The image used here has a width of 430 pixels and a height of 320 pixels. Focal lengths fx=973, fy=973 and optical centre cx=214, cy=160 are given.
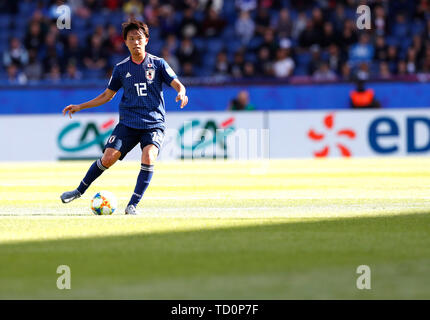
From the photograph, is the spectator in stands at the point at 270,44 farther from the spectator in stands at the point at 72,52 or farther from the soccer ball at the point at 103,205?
the soccer ball at the point at 103,205

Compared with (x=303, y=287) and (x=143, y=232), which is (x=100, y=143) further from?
(x=303, y=287)

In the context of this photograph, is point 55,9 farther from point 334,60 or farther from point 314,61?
point 334,60

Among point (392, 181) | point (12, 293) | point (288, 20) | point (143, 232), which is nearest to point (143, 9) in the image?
point (288, 20)

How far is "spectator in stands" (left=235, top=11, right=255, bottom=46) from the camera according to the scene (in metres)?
28.6

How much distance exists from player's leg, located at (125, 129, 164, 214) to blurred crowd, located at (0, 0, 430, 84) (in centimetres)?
1579

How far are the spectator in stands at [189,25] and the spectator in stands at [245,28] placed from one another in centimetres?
132

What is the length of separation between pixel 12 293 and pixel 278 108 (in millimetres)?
20729

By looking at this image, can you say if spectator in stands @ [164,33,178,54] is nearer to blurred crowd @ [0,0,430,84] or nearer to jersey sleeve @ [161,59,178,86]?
blurred crowd @ [0,0,430,84]

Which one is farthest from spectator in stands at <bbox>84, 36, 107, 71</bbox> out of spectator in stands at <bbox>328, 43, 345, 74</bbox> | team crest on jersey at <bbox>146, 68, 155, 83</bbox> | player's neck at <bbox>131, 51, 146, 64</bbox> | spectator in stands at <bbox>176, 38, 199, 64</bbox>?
team crest on jersey at <bbox>146, 68, 155, 83</bbox>

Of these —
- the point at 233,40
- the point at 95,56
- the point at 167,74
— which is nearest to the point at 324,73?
the point at 233,40

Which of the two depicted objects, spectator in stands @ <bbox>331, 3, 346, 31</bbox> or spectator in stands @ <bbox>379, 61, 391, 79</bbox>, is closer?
spectator in stands @ <bbox>379, 61, 391, 79</bbox>

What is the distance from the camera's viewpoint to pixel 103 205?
10.9m

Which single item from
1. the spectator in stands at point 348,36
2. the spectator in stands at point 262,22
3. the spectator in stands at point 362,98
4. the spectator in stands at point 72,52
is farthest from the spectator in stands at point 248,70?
the spectator in stands at point 72,52

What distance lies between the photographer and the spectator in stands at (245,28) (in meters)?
28.6
